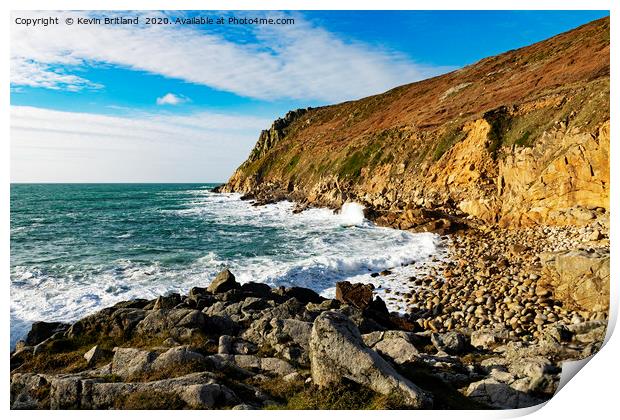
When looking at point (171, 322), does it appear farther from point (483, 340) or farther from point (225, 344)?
point (483, 340)

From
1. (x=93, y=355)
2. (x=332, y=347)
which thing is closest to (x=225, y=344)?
(x=93, y=355)

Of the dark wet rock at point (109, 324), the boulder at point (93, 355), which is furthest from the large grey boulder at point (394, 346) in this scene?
the boulder at point (93, 355)

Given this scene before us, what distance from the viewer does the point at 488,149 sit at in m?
36.6

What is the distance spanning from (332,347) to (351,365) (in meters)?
0.57

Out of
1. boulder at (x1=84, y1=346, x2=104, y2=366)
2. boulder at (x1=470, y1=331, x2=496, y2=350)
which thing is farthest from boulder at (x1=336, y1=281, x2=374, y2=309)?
boulder at (x1=84, y1=346, x2=104, y2=366)

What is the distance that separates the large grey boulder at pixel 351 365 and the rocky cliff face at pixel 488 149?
2104cm

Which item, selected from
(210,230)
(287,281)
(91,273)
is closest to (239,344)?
(287,281)

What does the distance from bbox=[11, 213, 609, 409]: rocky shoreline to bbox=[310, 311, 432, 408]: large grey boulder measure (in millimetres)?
27

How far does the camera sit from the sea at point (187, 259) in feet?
62.2

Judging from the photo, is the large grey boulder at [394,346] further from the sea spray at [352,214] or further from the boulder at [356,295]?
the sea spray at [352,214]

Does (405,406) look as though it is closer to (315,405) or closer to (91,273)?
(315,405)

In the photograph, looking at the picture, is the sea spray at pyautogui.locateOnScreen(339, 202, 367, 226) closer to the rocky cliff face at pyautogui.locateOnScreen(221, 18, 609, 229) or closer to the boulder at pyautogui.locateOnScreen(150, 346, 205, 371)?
the rocky cliff face at pyautogui.locateOnScreen(221, 18, 609, 229)

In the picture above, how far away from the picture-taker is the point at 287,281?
21734 millimetres

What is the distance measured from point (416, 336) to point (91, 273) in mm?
19263
